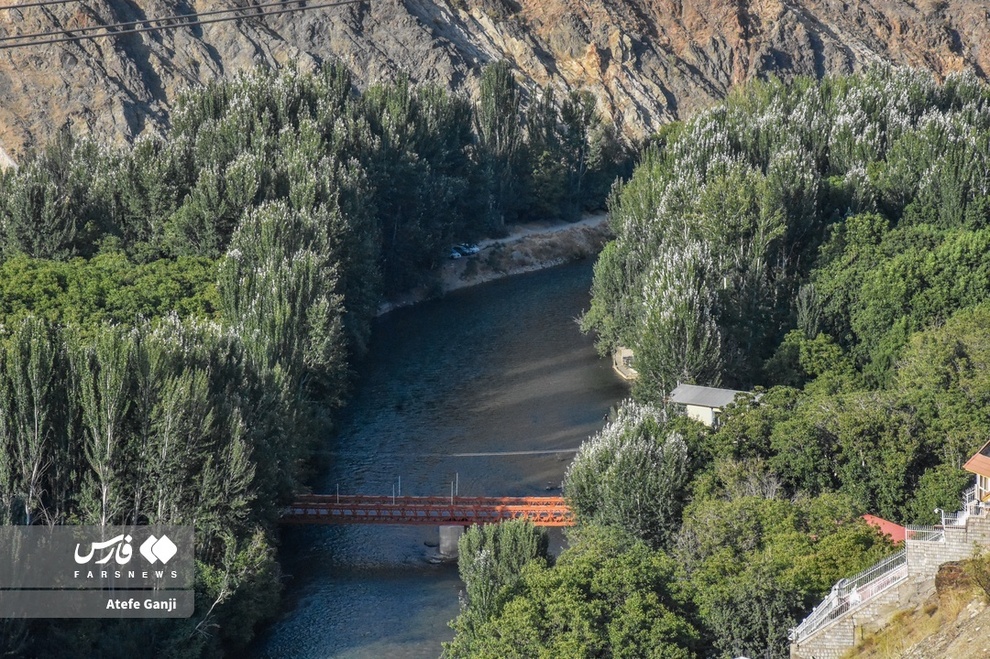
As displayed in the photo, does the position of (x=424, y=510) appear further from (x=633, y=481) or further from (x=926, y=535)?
(x=926, y=535)

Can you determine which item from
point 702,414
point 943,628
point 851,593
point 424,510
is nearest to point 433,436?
point 424,510

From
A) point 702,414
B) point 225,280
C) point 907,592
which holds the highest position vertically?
point 225,280

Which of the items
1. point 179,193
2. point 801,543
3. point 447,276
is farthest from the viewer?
point 447,276

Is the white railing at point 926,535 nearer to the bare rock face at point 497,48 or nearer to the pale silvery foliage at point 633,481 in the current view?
the pale silvery foliage at point 633,481

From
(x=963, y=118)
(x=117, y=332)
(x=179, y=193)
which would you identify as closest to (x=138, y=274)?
(x=179, y=193)

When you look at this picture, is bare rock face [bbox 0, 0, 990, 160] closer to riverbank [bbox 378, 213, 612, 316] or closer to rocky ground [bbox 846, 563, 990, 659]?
riverbank [bbox 378, 213, 612, 316]

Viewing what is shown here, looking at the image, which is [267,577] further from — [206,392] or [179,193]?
[179,193]

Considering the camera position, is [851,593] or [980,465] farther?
[980,465]

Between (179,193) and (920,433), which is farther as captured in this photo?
(179,193)
